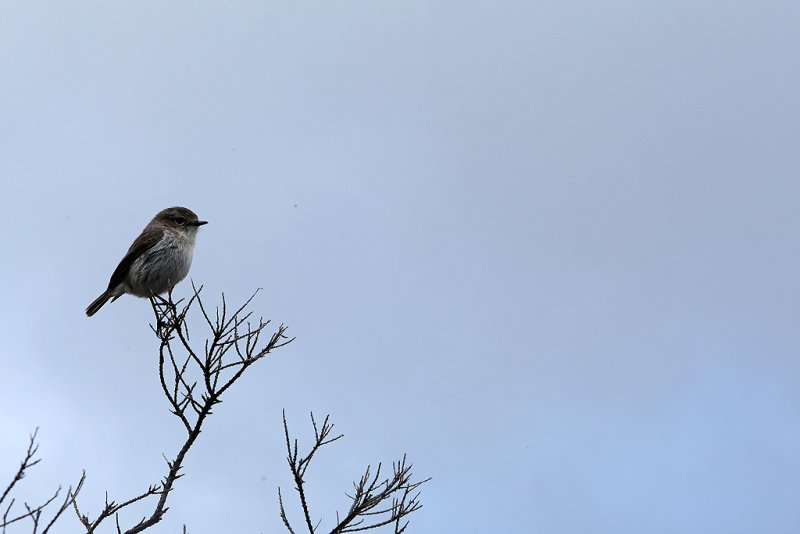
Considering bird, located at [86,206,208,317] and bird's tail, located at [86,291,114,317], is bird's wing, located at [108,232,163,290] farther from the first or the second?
bird's tail, located at [86,291,114,317]

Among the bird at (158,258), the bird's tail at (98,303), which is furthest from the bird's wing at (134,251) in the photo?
the bird's tail at (98,303)

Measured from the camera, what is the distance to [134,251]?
462 inches

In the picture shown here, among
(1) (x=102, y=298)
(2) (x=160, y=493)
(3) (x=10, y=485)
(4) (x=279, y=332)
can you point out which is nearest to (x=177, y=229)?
(1) (x=102, y=298)

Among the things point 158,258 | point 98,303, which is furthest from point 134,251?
point 98,303

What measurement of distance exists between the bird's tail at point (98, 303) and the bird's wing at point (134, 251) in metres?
0.35

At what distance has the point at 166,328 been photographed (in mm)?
7809

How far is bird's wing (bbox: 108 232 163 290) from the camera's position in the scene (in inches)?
460

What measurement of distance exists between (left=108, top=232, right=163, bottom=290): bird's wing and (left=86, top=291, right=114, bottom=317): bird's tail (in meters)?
0.35

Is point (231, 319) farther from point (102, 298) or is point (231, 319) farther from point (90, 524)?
point (102, 298)

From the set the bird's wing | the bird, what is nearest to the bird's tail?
the bird

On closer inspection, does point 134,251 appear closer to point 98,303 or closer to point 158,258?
point 158,258

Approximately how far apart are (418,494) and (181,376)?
2436mm

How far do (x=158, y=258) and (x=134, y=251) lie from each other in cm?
44

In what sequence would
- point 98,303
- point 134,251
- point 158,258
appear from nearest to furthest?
point 158,258
point 134,251
point 98,303
